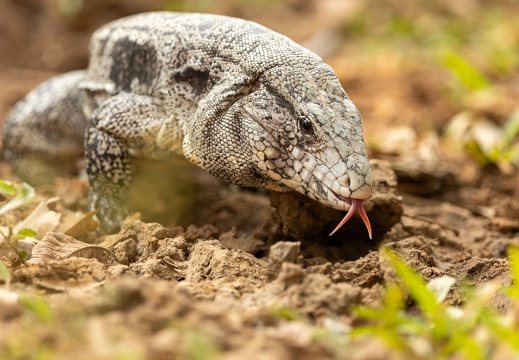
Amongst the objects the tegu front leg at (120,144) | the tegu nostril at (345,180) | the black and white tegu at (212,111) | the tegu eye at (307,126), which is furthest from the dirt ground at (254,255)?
the tegu eye at (307,126)

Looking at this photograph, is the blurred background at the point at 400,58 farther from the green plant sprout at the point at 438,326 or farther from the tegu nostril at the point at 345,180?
the green plant sprout at the point at 438,326

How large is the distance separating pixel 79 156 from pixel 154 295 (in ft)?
13.8

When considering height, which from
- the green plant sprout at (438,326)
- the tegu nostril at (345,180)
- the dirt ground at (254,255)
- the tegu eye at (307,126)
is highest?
the tegu eye at (307,126)

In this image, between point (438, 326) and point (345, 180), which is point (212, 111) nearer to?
point (345, 180)

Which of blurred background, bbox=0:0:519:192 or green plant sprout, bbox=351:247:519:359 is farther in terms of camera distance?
blurred background, bbox=0:0:519:192

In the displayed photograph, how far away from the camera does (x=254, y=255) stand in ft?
16.7

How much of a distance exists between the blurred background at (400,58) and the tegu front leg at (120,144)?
2502 millimetres

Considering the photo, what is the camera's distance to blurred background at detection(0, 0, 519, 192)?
8141 millimetres

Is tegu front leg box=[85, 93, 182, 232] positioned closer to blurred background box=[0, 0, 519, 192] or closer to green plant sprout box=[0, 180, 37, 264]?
green plant sprout box=[0, 180, 37, 264]

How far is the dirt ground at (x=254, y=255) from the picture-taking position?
3.11m

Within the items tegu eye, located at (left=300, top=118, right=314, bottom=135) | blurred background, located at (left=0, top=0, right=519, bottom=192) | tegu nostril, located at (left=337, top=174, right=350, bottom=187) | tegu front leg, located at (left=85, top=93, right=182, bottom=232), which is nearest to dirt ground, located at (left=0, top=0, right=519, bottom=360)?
blurred background, located at (left=0, top=0, right=519, bottom=192)

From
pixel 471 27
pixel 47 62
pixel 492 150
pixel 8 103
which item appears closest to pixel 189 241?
pixel 492 150

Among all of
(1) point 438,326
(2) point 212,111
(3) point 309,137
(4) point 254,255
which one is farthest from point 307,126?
(1) point 438,326

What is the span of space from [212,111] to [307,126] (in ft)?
2.58
